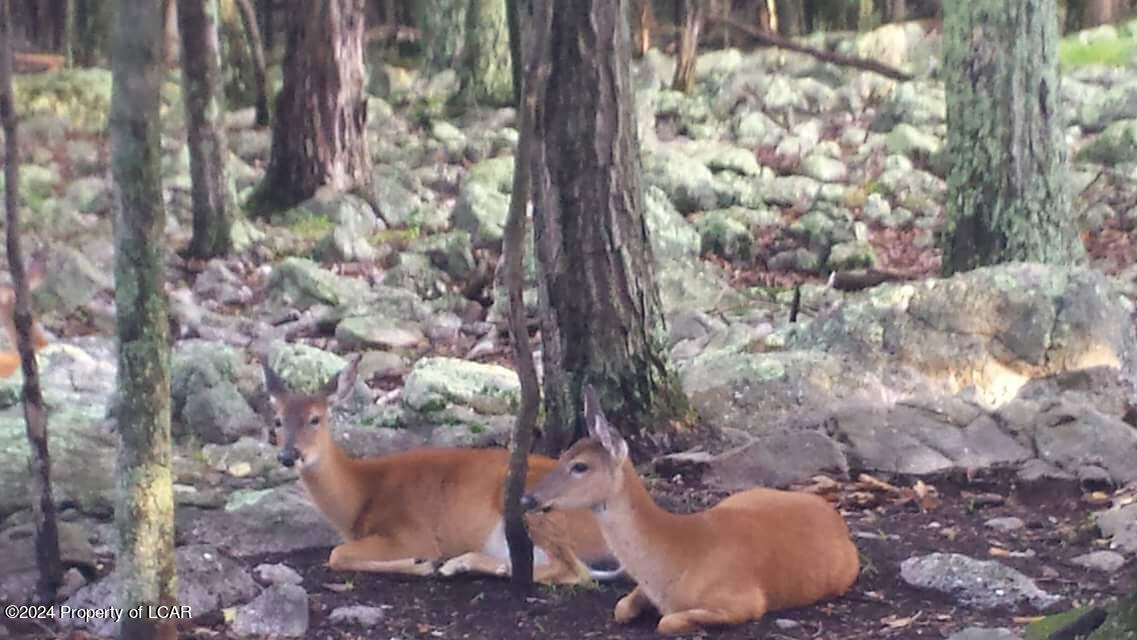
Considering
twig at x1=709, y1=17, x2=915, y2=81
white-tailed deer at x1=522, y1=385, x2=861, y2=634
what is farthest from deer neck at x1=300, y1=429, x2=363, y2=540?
twig at x1=709, y1=17, x2=915, y2=81

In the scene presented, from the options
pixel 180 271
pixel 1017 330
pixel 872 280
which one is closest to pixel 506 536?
pixel 1017 330

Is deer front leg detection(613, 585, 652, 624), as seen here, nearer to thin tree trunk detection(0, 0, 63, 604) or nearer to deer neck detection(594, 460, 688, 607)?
deer neck detection(594, 460, 688, 607)

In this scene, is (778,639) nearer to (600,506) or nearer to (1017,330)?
(600,506)

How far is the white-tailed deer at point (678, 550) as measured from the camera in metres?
5.19

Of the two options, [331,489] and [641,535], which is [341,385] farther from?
[641,535]

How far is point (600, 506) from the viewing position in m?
5.29

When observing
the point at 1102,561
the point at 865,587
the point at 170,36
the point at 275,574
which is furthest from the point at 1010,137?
the point at 170,36

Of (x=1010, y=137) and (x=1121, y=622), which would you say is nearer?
(x=1121, y=622)

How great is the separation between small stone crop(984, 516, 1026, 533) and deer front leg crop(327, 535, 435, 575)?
85.2 inches

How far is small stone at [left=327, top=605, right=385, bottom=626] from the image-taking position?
5.28m

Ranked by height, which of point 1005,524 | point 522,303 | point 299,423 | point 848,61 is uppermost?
point 848,61

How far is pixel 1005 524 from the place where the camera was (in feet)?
21.0

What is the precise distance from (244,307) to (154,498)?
8.09 metres

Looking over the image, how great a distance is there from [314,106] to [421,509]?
32.8ft
